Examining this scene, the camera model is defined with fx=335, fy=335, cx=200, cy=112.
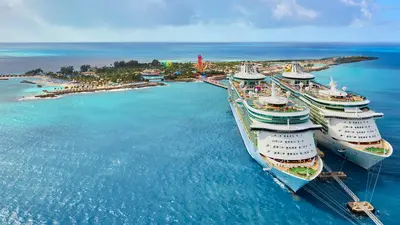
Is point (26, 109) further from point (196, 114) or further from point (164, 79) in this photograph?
point (164, 79)

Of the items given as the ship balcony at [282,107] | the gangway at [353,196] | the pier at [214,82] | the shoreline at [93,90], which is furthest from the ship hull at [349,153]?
the shoreline at [93,90]

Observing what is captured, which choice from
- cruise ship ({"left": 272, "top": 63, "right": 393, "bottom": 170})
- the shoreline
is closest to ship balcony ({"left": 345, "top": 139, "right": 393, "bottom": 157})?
cruise ship ({"left": 272, "top": 63, "right": 393, "bottom": 170})

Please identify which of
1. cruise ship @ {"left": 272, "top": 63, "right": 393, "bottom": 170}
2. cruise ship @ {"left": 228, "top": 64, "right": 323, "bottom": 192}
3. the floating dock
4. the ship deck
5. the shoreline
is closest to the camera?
the floating dock

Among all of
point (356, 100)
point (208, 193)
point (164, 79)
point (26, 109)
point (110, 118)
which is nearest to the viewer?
point (208, 193)

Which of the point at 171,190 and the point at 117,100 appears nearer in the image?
the point at 171,190

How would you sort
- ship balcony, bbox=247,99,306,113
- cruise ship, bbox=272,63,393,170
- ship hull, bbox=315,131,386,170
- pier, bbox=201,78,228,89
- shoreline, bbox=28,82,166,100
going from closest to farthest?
ship hull, bbox=315,131,386,170, cruise ship, bbox=272,63,393,170, ship balcony, bbox=247,99,306,113, shoreline, bbox=28,82,166,100, pier, bbox=201,78,228,89

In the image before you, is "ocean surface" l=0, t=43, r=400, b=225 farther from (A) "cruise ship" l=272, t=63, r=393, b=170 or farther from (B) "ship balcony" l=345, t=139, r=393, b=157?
(B) "ship balcony" l=345, t=139, r=393, b=157

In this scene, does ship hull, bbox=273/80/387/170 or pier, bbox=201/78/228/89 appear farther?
pier, bbox=201/78/228/89

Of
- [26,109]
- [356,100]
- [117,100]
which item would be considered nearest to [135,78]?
[117,100]

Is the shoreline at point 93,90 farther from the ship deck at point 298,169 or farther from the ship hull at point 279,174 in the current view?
the ship deck at point 298,169
